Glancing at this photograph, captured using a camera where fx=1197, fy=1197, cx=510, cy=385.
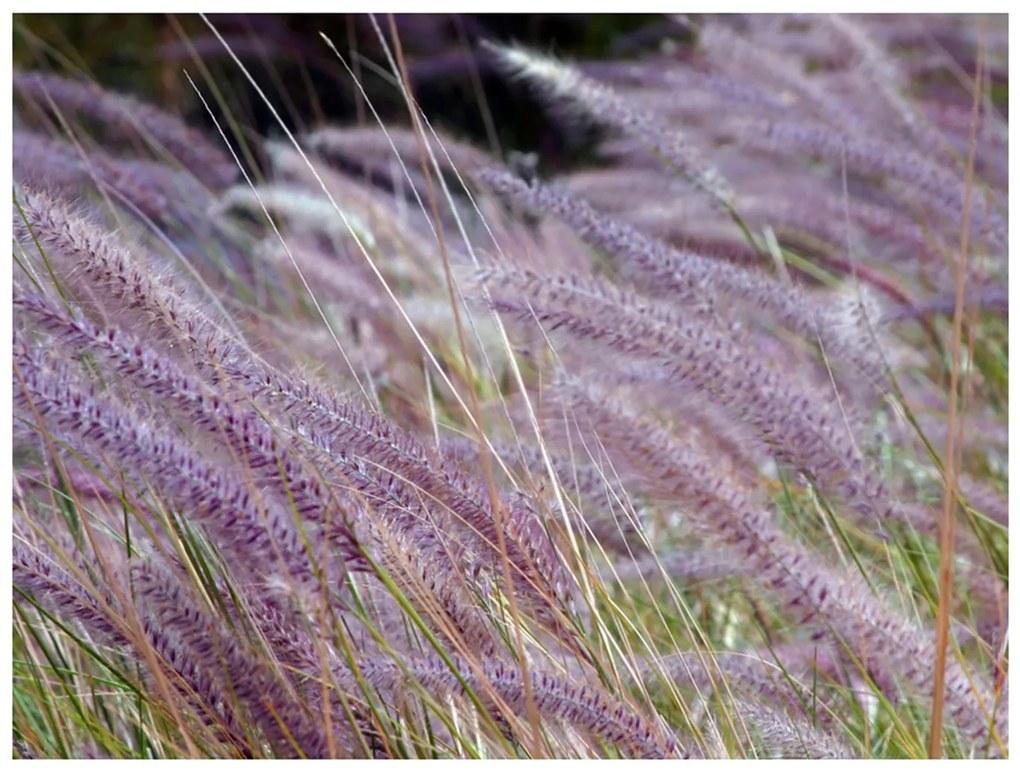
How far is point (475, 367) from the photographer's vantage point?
204cm

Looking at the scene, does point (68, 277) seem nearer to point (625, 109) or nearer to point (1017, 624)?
point (625, 109)

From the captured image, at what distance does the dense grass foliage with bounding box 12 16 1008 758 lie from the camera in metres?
0.80

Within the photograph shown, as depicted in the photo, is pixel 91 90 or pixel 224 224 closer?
pixel 91 90

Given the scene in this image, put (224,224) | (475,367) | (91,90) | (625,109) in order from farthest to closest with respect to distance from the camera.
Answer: (224,224), (475,367), (91,90), (625,109)

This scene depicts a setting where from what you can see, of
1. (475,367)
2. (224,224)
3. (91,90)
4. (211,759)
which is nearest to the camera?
(211,759)

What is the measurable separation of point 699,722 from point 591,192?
159 cm

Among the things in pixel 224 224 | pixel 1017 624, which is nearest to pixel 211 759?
pixel 1017 624

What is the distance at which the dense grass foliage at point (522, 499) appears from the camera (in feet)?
2.62

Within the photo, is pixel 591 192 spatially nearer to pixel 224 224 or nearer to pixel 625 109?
pixel 224 224

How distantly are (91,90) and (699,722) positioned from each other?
1.41m

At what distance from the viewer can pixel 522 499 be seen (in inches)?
36.2

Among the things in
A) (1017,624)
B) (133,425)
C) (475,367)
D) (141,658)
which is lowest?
(475,367)
